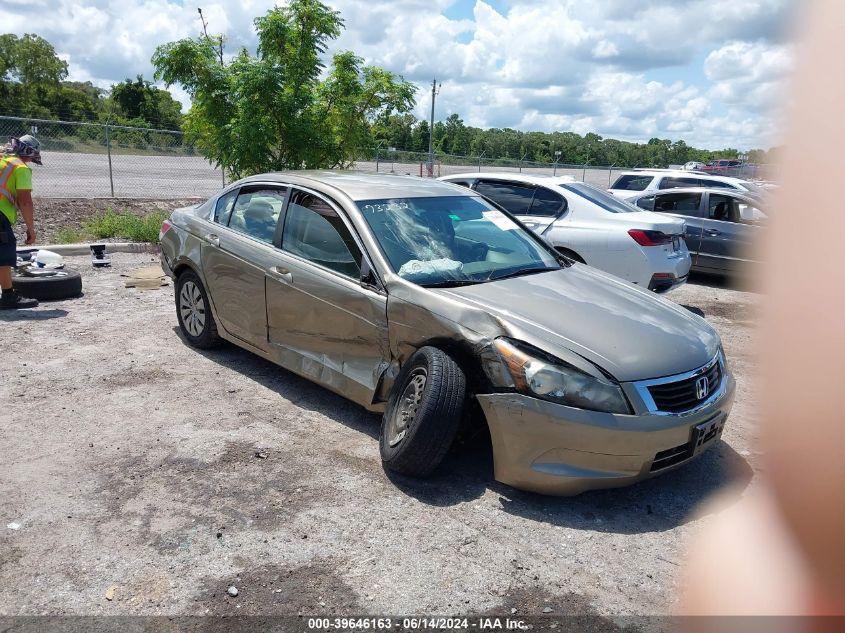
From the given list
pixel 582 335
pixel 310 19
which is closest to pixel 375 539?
pixel 582 335

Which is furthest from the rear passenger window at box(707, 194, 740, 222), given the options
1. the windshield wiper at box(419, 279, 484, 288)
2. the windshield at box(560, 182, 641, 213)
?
the windshield wiper at box(419, 279, 484, 288)

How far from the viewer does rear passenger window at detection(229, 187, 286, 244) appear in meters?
5.36

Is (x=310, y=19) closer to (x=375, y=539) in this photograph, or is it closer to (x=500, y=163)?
(x=375, y=539)

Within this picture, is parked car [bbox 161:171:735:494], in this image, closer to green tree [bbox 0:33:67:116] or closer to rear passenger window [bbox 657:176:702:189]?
rear passenger window [bbox 657:176:702:189]

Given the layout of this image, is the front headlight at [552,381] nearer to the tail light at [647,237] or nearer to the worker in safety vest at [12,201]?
the tail light at [647,237]

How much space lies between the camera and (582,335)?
374 centimetres

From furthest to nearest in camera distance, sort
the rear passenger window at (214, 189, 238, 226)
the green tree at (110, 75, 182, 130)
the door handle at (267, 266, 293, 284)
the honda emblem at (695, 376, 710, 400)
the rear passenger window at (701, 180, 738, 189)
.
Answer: the green tree at (110, 75, 182, 130) < the rear passenger window at (701, 180, 738, 189) < the rear passenger window at (214, 189, 238, 226) < the door handle at (267, 266, 293, 284) < the honda emblem at (695, 376, 710, 400)

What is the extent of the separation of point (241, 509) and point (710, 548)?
7.74 feet

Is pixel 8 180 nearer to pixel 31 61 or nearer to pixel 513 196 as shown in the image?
pixel 513 196

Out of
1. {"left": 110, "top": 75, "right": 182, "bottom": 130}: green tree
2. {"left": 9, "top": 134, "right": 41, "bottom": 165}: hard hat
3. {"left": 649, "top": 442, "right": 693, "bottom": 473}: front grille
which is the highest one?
{"left": 110, "top": 75, "right": 182, "bottom": 130}: green tree

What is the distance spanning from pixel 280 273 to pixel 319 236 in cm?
39

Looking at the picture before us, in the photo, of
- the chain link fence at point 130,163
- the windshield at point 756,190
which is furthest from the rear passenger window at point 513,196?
the chain link fence at point 130,163

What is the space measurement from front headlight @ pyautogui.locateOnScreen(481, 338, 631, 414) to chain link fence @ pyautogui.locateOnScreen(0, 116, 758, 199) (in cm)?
1605

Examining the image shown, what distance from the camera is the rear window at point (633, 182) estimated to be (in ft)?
47.3
